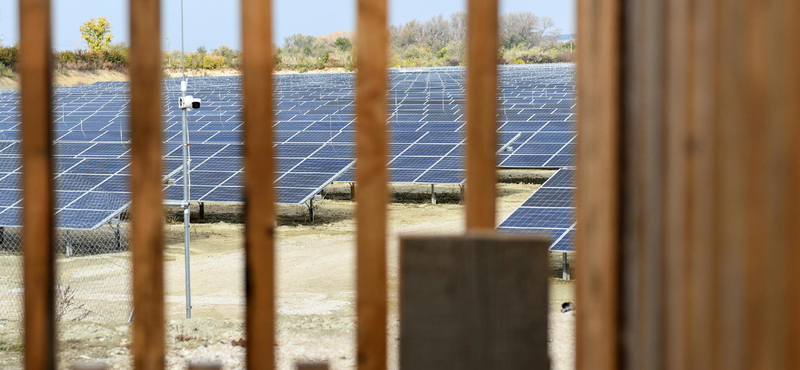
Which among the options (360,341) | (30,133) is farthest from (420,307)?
(30,133)

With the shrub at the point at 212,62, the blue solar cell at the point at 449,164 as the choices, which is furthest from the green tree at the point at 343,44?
the blue solar cell at the point at 449,164

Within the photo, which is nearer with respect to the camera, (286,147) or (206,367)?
(206,367)

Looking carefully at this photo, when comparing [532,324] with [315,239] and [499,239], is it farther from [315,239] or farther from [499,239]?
[315,239]

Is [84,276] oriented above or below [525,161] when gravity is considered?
below

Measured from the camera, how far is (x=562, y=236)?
1238cm

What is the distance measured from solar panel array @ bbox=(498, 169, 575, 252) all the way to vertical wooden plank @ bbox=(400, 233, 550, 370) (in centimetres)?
1063

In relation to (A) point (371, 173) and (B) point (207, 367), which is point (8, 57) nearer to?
(B) point (207, 367)

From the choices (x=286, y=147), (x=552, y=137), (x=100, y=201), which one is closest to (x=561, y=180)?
(x=552, y=137)

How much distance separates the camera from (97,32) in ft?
208

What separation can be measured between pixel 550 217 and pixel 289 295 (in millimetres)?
4196

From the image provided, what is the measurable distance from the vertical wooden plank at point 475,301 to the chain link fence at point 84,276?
880 cm

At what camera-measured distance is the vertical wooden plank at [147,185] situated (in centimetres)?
109

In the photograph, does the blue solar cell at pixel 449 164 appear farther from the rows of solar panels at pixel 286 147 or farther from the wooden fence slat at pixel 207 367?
the wooden fence slat at pixel 207 367

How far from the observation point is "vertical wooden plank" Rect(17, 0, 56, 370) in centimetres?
112
